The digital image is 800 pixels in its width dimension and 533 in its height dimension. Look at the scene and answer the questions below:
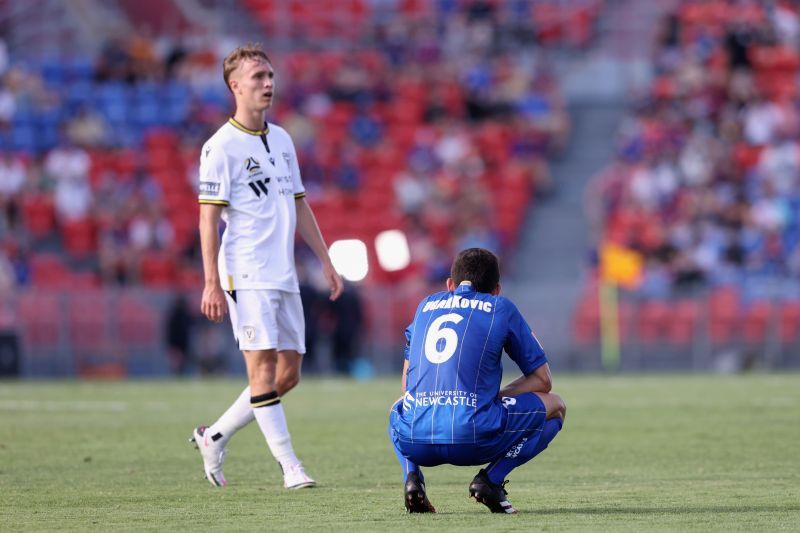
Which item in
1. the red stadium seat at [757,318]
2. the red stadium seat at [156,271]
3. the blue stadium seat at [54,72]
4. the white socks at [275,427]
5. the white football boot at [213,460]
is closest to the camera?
the white socks at [275,427]

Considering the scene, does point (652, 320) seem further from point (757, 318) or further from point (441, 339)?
point (441, 339)

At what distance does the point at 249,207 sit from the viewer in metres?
8.97

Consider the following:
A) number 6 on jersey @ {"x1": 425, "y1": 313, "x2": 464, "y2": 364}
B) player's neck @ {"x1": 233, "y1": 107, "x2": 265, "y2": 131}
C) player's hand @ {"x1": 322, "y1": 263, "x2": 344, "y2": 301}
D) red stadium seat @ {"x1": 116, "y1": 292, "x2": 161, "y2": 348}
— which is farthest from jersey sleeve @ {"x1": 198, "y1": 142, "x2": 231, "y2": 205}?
red stadium seat @ {"x1": 116, "y1": 292, "x2": 161, "y2": 348}

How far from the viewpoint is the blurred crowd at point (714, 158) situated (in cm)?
2570

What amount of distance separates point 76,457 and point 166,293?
47.2 ft

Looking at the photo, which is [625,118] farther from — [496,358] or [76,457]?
[496,358]

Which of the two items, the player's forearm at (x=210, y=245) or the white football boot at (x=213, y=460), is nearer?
the player's forearm at (x=210, y=245)

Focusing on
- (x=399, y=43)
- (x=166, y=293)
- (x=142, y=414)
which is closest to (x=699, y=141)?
(x=399, y=43)

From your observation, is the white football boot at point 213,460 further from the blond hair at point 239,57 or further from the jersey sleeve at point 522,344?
the jersey sleeve at point 522,344

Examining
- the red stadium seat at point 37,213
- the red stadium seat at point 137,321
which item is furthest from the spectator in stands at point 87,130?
the red stadium seat at point 137,321

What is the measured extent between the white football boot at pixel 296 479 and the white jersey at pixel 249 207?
104 centimetres

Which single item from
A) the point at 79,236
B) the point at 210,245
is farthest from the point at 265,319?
the point at 79,236

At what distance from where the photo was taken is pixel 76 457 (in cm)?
1065

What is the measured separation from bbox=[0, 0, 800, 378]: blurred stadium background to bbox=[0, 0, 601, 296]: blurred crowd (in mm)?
48
